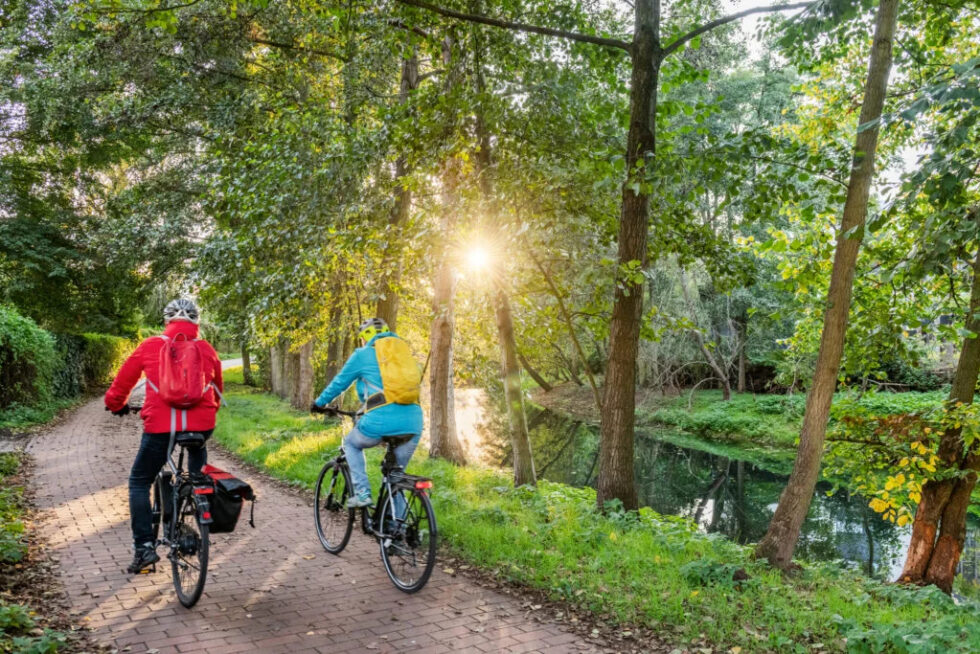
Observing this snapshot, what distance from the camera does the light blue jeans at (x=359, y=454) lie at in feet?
19.1

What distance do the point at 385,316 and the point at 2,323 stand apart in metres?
7.59

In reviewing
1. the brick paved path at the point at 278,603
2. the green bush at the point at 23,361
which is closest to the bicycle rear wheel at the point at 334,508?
the brick paved path at the point at 278,603

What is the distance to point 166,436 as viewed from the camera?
5195mm

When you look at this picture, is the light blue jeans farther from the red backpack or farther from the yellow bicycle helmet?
the red backpack

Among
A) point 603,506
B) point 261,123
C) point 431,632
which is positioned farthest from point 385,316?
point 431,632

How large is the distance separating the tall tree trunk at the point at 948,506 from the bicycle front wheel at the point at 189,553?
24.2 ft

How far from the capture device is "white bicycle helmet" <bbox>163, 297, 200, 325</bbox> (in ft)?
17.3

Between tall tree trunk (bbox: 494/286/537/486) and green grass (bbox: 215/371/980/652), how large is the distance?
1.04m

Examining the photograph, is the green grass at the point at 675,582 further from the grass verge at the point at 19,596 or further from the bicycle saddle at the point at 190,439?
the grass verge at the point at 19,596

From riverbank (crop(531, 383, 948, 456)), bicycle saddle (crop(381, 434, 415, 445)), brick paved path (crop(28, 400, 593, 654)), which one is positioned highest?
bicycle saddle (crop(381, 434, 415, 445))

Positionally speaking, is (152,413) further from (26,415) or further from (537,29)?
(26,415)

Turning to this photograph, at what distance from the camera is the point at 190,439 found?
5.13 meters

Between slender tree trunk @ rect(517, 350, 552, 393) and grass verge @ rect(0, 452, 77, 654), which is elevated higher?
slender tree trunk @ rect(517, 350, 552, 393)

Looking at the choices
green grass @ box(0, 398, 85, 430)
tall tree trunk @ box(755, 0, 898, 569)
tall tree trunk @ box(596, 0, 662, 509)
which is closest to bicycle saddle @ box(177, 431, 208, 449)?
tall tree trunk @ box(596, 0, 662, 509)
